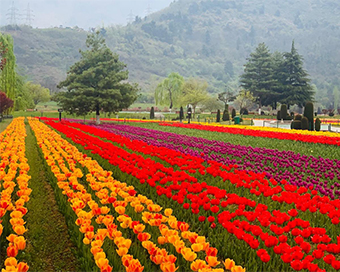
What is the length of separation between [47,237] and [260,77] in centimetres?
5943

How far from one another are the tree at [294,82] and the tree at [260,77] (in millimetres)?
2222

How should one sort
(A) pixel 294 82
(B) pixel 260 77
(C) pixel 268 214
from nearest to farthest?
(C) pixel 268 214 → (A) pixel 294 82 → (B) pixel 260 77

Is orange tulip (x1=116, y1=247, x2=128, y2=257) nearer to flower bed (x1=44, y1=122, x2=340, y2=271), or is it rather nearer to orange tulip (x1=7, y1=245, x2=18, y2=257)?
orange tulip (x1=7, y1=245, x2=18, y2=257)

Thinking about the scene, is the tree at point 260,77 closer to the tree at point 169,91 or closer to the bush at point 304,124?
the tree at point 169,91

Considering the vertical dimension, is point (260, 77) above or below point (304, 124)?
above

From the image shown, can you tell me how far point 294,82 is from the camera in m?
55.2

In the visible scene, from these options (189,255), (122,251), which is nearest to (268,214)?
(189,255)

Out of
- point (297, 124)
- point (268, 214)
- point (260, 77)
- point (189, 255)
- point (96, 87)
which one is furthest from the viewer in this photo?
point (260, 77)

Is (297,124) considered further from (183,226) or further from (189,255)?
(189,255)

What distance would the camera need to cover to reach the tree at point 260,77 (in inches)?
2198

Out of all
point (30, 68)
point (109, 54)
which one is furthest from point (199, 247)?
point (30, 68)

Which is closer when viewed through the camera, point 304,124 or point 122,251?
point 122,251

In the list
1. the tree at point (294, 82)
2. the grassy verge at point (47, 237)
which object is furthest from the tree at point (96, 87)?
the tree at point (294, 82)

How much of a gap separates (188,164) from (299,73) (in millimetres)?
52392
